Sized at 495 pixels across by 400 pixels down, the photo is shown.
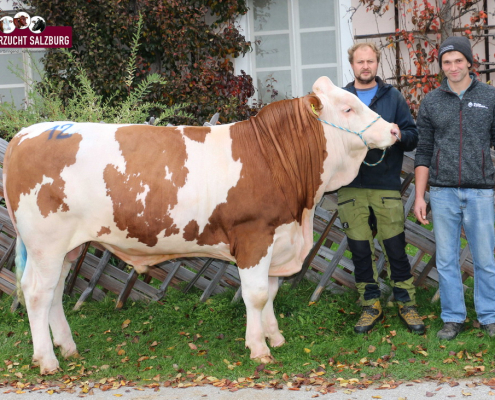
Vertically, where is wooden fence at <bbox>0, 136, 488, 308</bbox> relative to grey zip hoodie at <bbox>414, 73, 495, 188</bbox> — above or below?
below

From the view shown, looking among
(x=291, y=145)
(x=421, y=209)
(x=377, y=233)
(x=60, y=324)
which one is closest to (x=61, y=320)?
(x=60, y=324)

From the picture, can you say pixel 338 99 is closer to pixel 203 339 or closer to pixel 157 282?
pixel 203 339

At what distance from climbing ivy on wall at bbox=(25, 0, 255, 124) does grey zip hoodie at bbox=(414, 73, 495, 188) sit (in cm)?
463

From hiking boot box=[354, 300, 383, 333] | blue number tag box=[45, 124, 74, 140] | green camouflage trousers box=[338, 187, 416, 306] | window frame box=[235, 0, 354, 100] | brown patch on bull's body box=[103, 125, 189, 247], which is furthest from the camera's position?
window frame box=[235, 0, 354, 100]

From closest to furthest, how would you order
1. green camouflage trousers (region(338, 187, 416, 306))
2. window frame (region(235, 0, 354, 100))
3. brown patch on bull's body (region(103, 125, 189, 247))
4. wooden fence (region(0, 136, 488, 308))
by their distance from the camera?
1. brown patch on bull's body (region(103, 125, 189, 247))
2. green camouflage trousers (region(338, 187, 416, 306))
3. wooden fence (region(0, 136, 488, 308))
4. window frame (region(235, 0, 354, 100))

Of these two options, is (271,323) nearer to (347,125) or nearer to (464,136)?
(347,125)

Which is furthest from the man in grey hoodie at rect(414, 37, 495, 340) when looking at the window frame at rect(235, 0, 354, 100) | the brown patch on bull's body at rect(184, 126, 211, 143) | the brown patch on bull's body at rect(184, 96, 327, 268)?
the window frame at rect(235, 0, 354, 100)

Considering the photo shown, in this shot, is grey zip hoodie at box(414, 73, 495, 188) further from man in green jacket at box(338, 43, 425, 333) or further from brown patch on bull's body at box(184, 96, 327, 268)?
brown patch on bull's body at box(184, 96, 327, 268)

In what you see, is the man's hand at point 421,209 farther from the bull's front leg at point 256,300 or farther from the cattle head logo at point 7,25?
the cattle head logo at point 7,25

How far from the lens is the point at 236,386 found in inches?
138

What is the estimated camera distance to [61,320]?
3975 mm

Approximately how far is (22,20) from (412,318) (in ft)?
24.4

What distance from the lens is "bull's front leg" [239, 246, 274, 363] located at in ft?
12.1

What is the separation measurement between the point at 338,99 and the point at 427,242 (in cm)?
163
